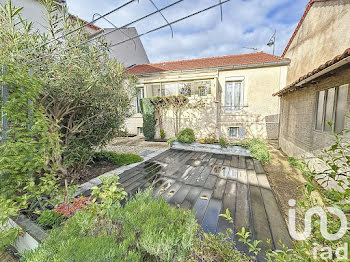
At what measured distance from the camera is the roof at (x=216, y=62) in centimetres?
922

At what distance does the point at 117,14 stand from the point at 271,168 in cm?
574

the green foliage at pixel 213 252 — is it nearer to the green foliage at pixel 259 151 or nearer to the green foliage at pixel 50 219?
the green foliage at pixel 50 219

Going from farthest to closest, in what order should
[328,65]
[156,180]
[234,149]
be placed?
[234,149] < [156,180] < [328,65]

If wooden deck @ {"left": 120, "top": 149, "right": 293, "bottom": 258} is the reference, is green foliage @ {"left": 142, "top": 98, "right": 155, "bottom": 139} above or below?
above

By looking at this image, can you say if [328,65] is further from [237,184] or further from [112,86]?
[112,86]

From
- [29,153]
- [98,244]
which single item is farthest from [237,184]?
[29,153]

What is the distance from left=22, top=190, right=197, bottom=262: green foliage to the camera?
1.22 metres

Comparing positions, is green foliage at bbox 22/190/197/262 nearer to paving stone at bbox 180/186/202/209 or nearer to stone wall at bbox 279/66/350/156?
paving stone at bbox 180/186/202/209

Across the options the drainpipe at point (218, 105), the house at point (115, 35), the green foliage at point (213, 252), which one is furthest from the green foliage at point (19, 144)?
the drainpipe at point (218, 105)

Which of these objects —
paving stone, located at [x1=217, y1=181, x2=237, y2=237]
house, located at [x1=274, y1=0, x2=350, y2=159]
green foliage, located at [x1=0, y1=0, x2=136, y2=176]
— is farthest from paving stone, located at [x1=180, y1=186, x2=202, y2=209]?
house, located at [x1=274, y1=0, x2=350, y2=159]

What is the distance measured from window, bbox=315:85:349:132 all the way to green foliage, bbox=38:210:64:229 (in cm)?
547

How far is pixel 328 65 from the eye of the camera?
3053mm

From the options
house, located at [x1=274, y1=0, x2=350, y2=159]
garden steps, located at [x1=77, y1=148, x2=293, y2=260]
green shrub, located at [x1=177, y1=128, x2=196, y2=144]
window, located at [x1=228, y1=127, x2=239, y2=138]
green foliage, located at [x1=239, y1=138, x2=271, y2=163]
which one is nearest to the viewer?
garden steps, located at [x1=77, y1=148, x2=293, y2=260]

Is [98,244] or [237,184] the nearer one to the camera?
[98,244]
